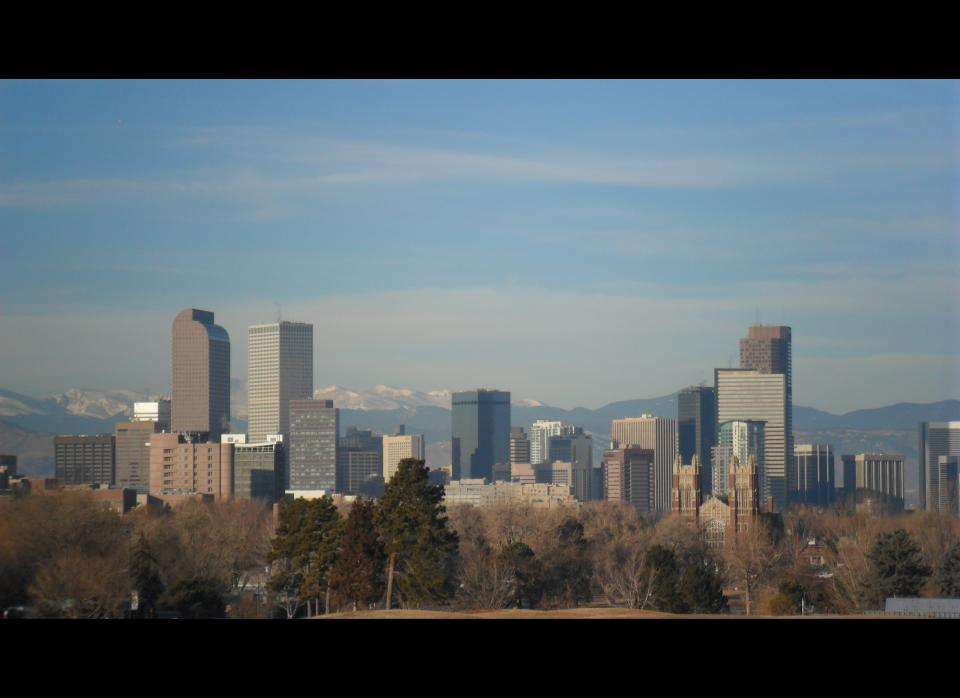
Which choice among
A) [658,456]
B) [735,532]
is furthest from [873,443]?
[735,532]

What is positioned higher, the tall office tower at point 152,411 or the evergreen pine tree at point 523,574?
the tall office tower at point 152,411

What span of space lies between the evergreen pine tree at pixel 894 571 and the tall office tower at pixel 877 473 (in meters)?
37.5

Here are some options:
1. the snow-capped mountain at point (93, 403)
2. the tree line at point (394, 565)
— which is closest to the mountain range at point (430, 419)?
the snow-capped mountain at point (93, 403)

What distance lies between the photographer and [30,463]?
203ft

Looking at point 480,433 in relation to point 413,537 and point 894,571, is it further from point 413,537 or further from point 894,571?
point 413,537

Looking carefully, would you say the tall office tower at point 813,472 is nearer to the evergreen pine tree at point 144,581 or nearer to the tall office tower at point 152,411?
the tall office tower at point 152,411

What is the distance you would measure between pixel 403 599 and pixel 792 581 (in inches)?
422

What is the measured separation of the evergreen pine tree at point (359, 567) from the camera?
1873 cm
